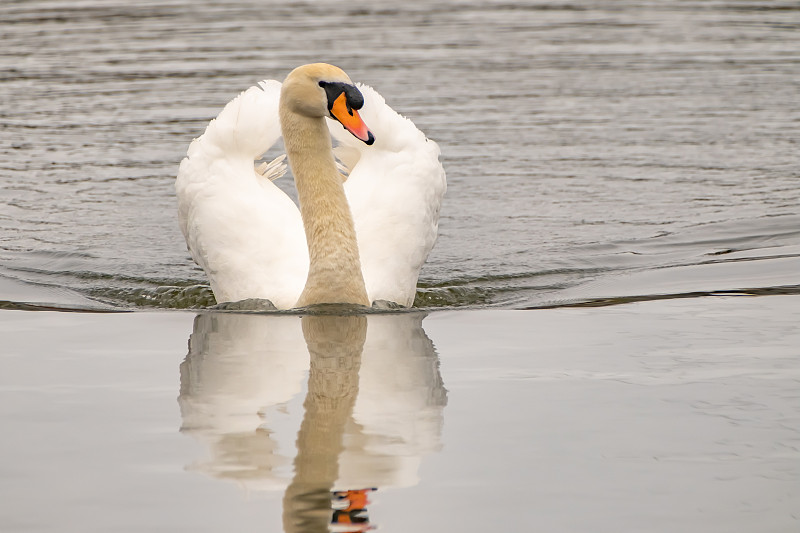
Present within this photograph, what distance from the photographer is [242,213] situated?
7941 mm

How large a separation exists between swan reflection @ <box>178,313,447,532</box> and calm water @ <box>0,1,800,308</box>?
1429 millimetres

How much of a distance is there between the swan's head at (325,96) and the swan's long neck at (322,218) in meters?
0.14

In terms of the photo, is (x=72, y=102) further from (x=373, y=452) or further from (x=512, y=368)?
(x=373, y=452)

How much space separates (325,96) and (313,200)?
62cm

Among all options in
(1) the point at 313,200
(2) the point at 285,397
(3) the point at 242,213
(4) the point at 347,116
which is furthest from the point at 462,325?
(2) the point at 285,397

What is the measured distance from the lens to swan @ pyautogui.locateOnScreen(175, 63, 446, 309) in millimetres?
7305

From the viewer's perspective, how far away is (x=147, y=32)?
20.9 meters

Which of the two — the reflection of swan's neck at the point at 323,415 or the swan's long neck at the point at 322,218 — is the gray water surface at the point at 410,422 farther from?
the swan's long neck at the point at 322,218

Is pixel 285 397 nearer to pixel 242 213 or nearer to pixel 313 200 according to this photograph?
pixel 313 200

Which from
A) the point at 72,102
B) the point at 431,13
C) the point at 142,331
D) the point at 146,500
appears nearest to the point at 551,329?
the point at 142,331

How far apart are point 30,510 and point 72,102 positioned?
37.1 ft

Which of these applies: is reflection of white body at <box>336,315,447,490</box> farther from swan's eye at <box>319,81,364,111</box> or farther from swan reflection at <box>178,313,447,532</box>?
swan's eye at <box>319,81,364,111</box>

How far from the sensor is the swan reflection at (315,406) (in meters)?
4.66

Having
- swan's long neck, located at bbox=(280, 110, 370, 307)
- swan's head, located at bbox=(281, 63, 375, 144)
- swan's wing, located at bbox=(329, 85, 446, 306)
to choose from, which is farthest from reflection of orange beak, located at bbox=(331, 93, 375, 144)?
swan's wing, located at bbox=(329, 85, 446, 306)
